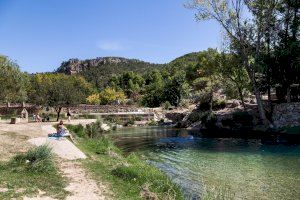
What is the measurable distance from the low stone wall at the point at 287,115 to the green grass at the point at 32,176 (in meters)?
34.7

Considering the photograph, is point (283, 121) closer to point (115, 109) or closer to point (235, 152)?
point (235, 152)

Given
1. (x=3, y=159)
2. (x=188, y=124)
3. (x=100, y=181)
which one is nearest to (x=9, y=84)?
(x=188, y=124)

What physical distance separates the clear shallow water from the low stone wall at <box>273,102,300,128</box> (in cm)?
1130

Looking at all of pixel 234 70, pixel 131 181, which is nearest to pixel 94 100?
pixel 234 70

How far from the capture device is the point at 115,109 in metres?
84.6

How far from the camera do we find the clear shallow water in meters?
15.7

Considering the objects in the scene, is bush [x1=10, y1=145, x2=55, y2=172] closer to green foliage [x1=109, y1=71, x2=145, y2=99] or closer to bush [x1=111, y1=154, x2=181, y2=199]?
bush [x1=111, y1=154, x2=181, y2=199]

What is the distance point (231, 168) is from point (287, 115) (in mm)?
26581

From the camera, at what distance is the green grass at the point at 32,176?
12.0m

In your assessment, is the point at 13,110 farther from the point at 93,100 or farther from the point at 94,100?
the point at 94,100

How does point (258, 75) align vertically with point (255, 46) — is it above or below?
below

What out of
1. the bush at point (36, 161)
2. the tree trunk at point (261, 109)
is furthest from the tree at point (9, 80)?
the bush at point (36, 161)

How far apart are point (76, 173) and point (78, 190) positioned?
272cm

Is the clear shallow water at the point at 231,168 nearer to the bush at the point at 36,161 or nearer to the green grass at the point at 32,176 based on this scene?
the green grass at the point at 32,176
